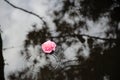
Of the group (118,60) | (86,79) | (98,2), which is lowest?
(86,79)

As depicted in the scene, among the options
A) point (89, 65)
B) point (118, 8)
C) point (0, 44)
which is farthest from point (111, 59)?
point (0, 44)

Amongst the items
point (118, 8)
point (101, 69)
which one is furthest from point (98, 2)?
point (101, 69)

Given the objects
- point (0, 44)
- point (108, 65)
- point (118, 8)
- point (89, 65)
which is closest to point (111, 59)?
point (108, 65)

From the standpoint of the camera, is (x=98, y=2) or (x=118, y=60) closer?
(x=118, y=60)

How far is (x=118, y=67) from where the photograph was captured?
4730 millimetres

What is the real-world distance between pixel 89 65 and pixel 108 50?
45cm

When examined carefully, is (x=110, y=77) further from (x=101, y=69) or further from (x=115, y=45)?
(x=115, y=45)

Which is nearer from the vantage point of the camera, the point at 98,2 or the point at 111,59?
the point at 111,59

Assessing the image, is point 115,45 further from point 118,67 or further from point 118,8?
point 118,8

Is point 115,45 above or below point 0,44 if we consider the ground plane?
below

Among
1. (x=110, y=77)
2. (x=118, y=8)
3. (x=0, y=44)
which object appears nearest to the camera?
(x=0, y=44)

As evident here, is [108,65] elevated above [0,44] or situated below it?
below

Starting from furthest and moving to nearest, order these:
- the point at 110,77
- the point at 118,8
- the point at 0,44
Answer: the point at 118,8 < the point at 110,77 < the point at 0,44

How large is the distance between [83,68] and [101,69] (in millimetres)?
339
